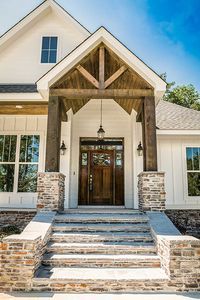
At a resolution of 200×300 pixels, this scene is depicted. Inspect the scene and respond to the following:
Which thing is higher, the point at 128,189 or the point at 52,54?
the point at 52,54

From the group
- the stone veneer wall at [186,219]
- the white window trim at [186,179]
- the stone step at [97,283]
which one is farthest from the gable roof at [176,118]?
the stone step at [97,283]

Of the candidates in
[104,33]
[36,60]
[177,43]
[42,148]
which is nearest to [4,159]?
[42,148]

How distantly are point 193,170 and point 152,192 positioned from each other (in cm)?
319

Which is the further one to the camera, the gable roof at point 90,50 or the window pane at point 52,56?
the window pane at point 52,56

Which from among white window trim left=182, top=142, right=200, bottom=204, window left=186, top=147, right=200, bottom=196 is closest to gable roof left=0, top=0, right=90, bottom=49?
white window trim left=182, top=142, right=200, bottom=204

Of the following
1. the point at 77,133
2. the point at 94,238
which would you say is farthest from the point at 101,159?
the point at 94,238

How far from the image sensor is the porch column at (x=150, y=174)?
6.20 metres

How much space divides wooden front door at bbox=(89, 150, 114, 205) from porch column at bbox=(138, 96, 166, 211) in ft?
9.04

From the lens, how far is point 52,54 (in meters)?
9.33

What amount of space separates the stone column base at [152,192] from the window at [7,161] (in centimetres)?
467

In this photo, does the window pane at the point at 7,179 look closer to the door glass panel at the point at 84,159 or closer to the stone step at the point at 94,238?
the door glass panel at the point at 84,159

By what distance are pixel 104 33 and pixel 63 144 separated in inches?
145

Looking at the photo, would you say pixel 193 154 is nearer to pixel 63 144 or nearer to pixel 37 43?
pixel 63 144

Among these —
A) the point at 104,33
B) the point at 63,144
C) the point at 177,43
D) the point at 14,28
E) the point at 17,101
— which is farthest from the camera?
the point at 177,43
